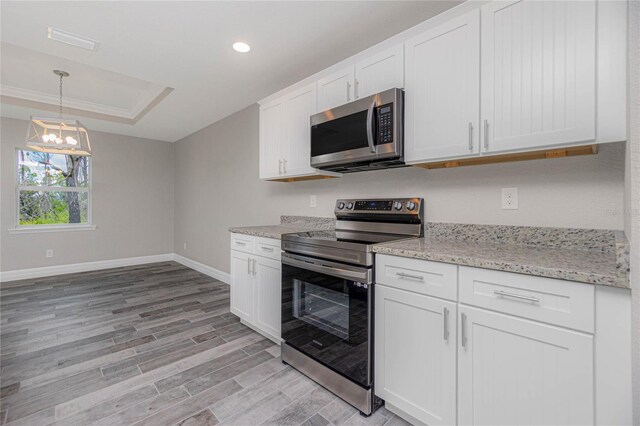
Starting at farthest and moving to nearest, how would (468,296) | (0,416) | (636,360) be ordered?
(0,416) < (468,296) < (636,360)

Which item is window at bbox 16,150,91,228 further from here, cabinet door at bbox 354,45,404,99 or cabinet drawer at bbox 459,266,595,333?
cabinet drawer at bbox 459,266,595,333

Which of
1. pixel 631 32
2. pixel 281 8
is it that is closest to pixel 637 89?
pixel 631 32

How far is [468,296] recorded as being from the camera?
1.32 metres

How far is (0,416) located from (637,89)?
332cm

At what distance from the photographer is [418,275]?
1481 millimetres

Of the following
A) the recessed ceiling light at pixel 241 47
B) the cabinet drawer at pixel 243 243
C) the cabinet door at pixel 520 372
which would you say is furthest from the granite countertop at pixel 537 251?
the recessed ceiling light at pixel 241 47

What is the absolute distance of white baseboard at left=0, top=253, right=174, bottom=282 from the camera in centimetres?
448

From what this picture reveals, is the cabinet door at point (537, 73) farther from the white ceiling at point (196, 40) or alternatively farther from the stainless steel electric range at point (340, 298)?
the stainless steel electric range at point (340, 298)

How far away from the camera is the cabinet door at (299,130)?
249 centimetres

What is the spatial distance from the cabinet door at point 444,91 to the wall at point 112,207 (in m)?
5.50

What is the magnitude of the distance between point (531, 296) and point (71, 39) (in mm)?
3430

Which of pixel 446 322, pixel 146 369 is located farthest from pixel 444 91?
pixel 146 369

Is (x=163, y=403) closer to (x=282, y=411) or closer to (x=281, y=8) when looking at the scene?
(x=282, y=411)

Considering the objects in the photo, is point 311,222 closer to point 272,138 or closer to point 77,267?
point 272,138
